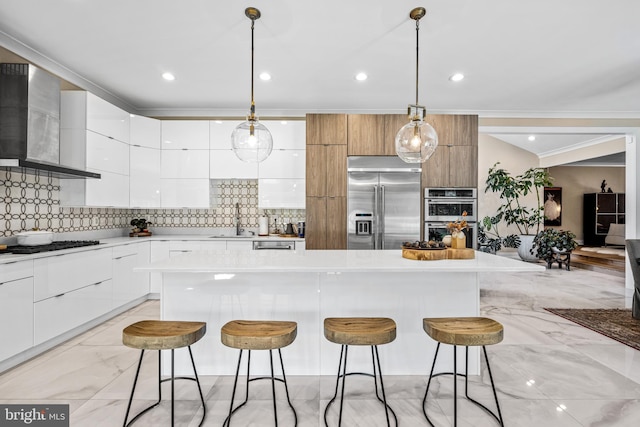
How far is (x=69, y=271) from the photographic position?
316cm

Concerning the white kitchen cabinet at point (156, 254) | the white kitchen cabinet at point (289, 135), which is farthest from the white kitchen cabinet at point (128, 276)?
the white kitchen cabinet at point (289, 135)

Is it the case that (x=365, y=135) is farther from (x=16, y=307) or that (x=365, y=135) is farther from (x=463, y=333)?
(x=16, y=307)

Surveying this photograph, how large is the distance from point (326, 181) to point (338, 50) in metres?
1.77

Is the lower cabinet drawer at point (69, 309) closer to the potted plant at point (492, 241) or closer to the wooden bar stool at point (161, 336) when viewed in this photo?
the wooden bar stool at point (161, 336)

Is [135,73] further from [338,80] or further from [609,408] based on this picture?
[609,408]

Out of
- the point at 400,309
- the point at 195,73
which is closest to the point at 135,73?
the point at 195,73

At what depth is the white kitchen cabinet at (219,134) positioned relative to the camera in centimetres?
483

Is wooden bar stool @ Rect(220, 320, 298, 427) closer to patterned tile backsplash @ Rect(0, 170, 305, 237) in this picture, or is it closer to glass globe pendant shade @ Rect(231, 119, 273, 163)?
glass globe pendant shade @ Rect(231, 119, 273, 163)

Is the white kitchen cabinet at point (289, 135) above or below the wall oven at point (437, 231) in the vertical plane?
above

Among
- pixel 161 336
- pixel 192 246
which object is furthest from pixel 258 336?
pixel 192 246

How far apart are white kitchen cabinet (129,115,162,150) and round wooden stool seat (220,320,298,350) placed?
11.8ft

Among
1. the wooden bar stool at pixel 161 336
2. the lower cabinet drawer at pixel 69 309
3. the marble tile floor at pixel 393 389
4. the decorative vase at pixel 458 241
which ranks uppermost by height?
the decorative vase at pixel 458 241

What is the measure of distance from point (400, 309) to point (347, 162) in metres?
2.56
